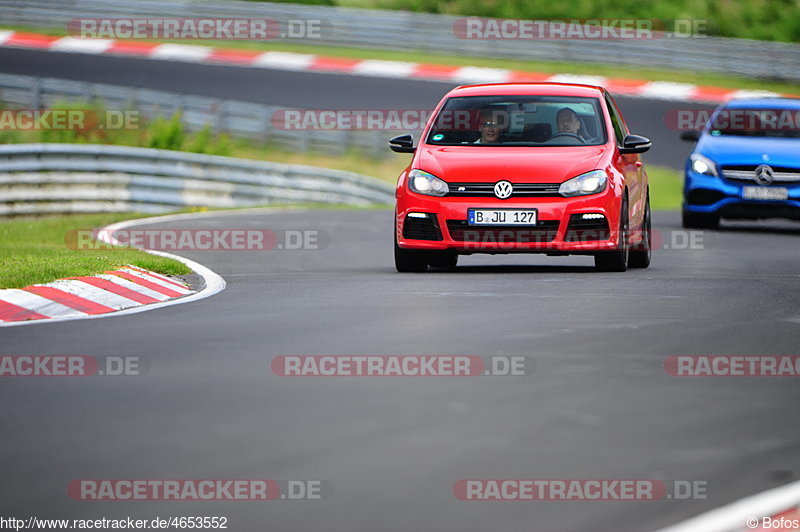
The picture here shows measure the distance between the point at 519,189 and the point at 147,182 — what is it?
1444 cm

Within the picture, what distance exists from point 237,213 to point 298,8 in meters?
15.7

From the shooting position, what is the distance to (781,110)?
851 inches

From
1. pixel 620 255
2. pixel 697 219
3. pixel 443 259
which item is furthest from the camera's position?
pixel 697 219

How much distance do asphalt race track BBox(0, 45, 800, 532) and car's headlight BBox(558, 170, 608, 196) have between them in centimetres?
75

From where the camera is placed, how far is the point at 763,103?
2183cm

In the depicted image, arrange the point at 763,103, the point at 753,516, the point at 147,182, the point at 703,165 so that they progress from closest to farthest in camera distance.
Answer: the point at 753,516 < the point at 703,165 < the point at 763,103 < the point at 147,182

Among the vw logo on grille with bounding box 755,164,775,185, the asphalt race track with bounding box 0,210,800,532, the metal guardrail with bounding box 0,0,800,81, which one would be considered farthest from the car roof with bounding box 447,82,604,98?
the metal guardrail with bounding box 0,0,800,81

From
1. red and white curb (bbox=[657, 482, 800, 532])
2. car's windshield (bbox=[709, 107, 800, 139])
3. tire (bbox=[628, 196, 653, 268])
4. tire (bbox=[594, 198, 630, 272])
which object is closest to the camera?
red and white curb (bbox=[657, 482, 800, 532])

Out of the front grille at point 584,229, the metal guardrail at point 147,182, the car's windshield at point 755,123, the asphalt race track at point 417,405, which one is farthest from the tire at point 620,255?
the metal guardrail at point 147,182

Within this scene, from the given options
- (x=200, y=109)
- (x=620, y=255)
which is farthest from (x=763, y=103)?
(x=200, y=109)

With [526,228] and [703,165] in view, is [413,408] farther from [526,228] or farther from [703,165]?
[703,165]

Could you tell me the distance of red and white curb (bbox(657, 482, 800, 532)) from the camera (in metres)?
5.35

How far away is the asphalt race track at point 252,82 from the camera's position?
36.4 meters

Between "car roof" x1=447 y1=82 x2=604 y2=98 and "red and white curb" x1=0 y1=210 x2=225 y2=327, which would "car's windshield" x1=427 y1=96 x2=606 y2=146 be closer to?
"car roof" x1=447 y1=82 x2=604 y2=98
